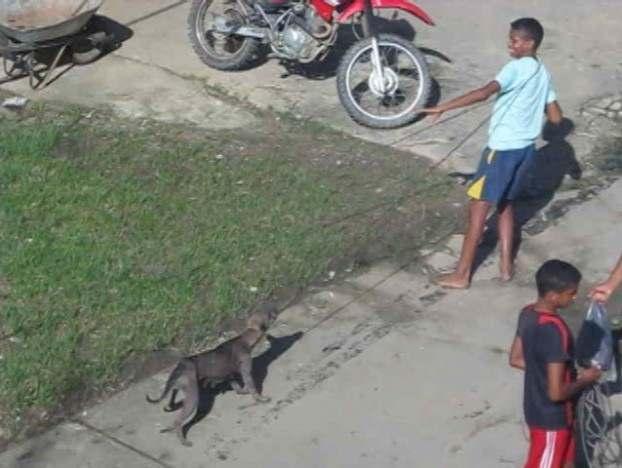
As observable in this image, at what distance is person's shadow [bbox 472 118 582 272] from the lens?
9.50 metres

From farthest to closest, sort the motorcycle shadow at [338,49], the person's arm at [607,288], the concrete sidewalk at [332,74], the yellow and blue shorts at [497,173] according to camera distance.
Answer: the motorcycle shadow at [338,49] < the concrete sidewalk at [332,74] < the yellow and blue shorts at [497,173] < the person's arm at [607,288]

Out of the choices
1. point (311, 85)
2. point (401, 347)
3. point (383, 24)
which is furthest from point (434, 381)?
point (383, 24)

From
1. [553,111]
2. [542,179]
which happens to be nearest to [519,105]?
[553,111]

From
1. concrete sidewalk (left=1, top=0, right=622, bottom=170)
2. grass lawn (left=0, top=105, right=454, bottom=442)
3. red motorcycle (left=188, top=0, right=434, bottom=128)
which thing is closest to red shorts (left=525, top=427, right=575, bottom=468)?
grass lawn (left=0, top=105, right=454, bottom=442)

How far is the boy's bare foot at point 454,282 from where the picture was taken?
29.1 ft

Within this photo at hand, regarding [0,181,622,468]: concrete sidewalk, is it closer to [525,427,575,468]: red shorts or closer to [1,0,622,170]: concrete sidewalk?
[525,427,575,468]: red shorts

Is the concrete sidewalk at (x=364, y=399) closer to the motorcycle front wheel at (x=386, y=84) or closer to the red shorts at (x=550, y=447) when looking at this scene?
the red shorts at (x=550, y=447)

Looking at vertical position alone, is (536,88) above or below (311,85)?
above

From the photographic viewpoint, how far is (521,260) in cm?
925

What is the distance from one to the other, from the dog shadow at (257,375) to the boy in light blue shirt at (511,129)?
1.12 m

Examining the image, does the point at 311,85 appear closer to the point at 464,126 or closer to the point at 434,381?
the point at 464,126

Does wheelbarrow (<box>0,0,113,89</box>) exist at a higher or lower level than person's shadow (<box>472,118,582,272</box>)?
higher

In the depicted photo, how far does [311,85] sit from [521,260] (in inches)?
114

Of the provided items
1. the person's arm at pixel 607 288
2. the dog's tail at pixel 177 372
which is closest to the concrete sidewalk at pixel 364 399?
the dog's tail at pixel 177 372
